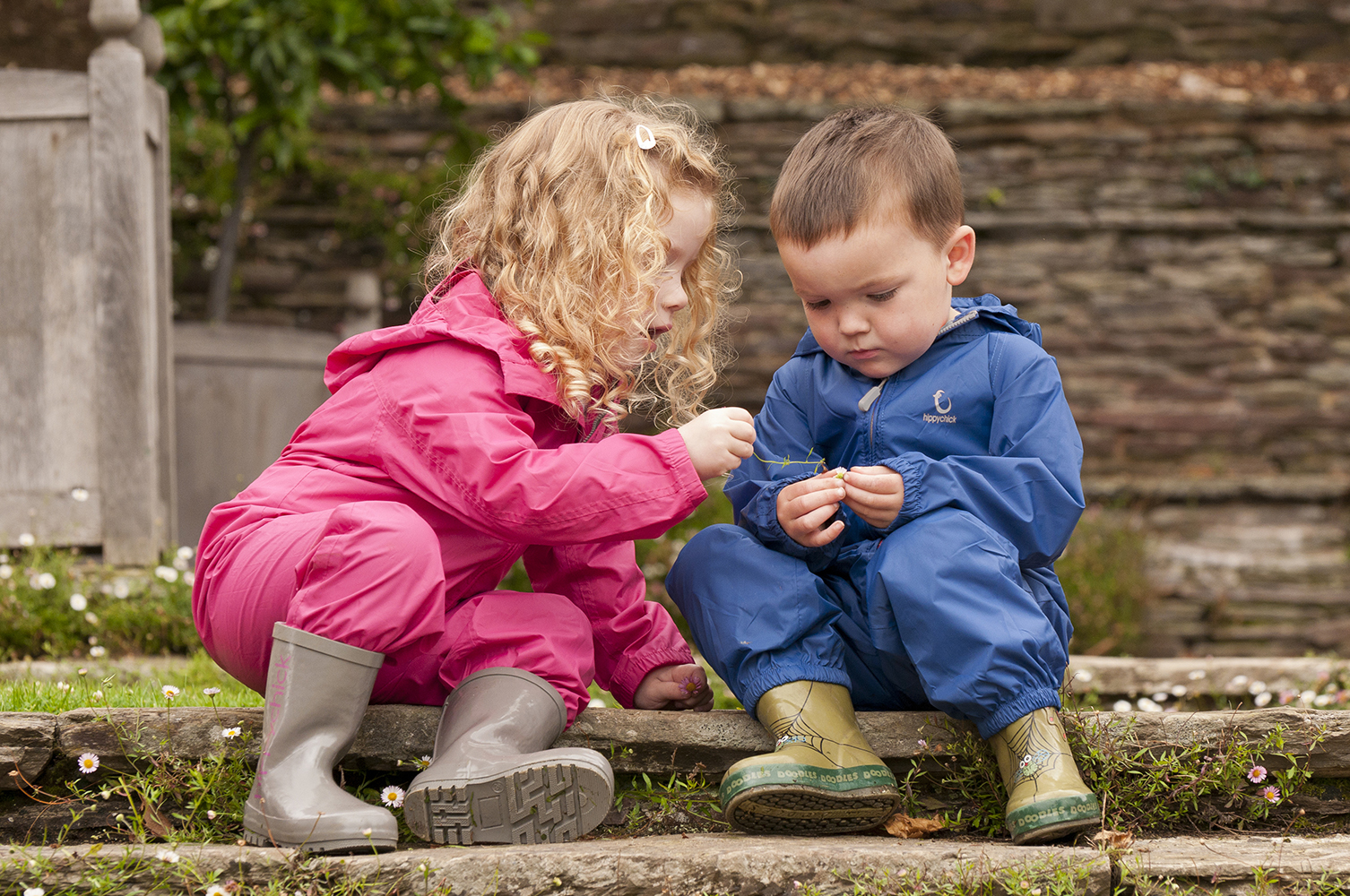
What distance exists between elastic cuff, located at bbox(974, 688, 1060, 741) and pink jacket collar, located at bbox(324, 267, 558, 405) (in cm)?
86

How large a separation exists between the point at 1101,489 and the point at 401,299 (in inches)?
149

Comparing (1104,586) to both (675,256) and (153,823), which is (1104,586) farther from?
(153,823)

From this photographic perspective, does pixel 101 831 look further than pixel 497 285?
No

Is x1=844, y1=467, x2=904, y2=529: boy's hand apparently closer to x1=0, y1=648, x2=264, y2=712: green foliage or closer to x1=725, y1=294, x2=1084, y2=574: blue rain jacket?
x1=725, y1=294, x2=1084, y2=574: blue rain jacket

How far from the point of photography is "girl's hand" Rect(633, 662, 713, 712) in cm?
204

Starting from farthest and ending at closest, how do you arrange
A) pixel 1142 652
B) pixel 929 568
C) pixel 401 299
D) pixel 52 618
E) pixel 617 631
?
pixel 401 299 < pixel 1142 652 < pixel 52 618 < pixel 617 631 < pixel 929 568

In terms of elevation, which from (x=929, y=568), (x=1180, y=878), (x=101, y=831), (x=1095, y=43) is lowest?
(x=101, y=831)

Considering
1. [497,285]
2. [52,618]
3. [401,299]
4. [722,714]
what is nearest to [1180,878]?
[722,714]

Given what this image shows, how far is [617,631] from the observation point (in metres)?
2.04

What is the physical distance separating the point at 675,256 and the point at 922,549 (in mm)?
A: 695

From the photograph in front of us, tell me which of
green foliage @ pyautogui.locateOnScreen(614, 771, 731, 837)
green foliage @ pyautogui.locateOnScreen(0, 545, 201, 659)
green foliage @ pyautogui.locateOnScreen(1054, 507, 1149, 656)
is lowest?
green foliage @ pyautogui.locateOnScreen(1054, 507, 1149, 656)

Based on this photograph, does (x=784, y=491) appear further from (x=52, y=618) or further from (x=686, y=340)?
(x=52, y=618)

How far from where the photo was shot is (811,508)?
5.90ft

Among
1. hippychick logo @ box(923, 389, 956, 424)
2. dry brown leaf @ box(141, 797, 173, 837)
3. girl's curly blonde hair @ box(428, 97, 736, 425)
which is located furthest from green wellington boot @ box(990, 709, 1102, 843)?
dry brown leaf @ box(141, 797, 173, 837)
